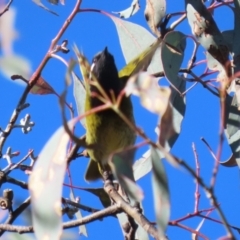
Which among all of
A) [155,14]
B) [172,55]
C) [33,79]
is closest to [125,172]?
[33,79]

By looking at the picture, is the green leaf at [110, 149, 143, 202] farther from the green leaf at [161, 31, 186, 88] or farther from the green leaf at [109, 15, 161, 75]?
the green leaf at [109, 15, 161, 75]

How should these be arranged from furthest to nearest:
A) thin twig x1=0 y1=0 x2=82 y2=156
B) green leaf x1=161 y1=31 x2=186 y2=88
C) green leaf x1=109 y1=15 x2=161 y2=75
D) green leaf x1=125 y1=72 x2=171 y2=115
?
green leaf x1=109 y1=15 x2=161 y2=75
green leaf x1=161 y1=31 x2=186 y2=88
thin twig x1=0 y1=0 x2=82 y2=156
green leaf x1=125 y1=72 x2=171 y2=115

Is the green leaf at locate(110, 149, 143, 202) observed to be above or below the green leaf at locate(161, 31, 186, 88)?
below

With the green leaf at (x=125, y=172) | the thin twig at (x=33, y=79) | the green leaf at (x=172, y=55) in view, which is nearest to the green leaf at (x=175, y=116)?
the green leaf at (x=172, y=55)

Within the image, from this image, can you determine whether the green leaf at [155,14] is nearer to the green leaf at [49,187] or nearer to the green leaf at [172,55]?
the green leaf at [172,55]

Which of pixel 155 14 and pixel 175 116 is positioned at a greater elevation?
pixel 155 14

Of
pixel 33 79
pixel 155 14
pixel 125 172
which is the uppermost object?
pixel 155 14

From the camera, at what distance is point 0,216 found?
117cm

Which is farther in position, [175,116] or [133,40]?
[133,40]

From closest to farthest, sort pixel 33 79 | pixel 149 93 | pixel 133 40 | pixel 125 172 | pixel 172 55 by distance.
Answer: pixel 149 93 → pixel 125 172 → pixel 33 79 → pixel 172 55 → pixel 133 40

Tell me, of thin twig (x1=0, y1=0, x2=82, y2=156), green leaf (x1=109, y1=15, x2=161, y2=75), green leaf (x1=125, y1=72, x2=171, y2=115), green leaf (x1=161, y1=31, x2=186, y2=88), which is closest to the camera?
green leaf (x1=125, y1=72, x2=171, y2=115)

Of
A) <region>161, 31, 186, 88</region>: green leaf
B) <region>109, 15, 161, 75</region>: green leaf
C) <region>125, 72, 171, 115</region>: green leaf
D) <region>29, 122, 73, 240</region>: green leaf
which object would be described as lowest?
<region>29, 122, 73, 240</region>: green leaf

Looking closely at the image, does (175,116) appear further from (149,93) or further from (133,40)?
(149,93)

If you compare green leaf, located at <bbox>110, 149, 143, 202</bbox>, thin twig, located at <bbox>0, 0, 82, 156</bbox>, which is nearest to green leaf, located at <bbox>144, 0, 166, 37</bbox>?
thin twig, located at <bbox>0, 0, 82, 156</bbox>
